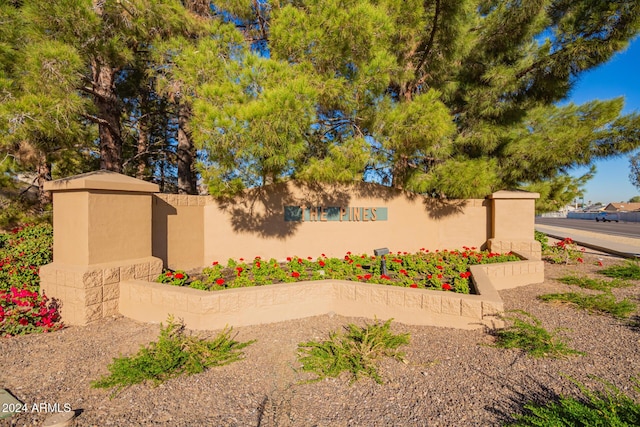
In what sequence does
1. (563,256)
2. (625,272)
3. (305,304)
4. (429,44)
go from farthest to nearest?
(563,256) < (429,44) < (625,272) < (305,304)

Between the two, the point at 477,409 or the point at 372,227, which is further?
the point at 372,227

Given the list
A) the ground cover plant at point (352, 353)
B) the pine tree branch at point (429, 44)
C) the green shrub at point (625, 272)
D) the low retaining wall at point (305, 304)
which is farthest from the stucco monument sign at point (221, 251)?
the pine tree branch at point (429, 44)

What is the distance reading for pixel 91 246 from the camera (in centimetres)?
446

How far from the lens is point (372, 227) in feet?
28.2

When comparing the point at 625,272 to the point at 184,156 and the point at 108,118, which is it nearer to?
the point at 184,156

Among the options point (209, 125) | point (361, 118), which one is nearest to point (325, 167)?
point (361, 118)

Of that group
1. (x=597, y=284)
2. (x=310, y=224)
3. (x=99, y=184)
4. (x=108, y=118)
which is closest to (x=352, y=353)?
(x=99, y=184)

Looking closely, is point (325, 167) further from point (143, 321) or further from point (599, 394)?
point (599, 394)

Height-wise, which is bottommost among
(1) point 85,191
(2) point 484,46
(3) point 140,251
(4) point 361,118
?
(3) point 140,251

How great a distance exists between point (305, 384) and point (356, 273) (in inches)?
117

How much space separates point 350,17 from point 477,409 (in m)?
6.17

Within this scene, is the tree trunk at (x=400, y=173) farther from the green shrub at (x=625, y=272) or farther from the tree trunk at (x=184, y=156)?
the tree trunk at (x=184, y=156)

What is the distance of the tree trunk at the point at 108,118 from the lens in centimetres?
730

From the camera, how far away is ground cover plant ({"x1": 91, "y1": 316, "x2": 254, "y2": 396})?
295 centimetres
